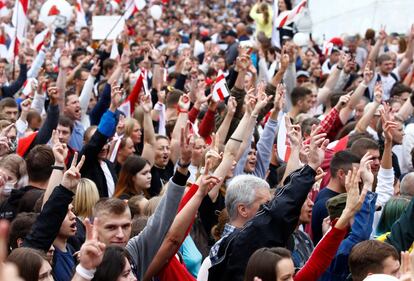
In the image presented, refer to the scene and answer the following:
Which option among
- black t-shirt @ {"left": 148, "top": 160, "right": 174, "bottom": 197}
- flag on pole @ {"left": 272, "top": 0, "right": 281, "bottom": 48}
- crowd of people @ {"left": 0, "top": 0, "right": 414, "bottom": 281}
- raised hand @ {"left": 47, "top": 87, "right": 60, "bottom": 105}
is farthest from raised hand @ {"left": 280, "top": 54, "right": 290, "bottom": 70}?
flag on pole @ {"left": 272, "top": 0, "right": 281, "bottom": 48}

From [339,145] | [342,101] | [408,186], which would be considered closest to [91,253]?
[408,186]

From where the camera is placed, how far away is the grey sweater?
625 centimetres

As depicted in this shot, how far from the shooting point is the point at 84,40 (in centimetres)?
2186

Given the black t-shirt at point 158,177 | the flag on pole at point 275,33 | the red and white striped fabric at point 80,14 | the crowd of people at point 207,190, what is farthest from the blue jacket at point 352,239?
the red and white striped fabric at point 80,14

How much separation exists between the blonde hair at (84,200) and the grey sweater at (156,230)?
117 cm

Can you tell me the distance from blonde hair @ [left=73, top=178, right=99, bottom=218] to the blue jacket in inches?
72.1

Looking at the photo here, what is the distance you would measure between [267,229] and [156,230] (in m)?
0.65

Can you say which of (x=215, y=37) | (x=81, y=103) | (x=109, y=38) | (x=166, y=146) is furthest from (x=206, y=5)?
(x=166, y=146)

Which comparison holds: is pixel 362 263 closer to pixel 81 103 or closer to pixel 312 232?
pixel 312 232

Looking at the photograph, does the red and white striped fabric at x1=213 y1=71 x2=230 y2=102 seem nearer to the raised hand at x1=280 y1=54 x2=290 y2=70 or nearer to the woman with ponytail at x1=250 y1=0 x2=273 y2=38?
the raised hand at x1=280 y1=54 x2=290 y2=70

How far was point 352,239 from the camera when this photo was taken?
6.47m

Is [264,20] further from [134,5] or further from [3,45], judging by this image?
[3,45]

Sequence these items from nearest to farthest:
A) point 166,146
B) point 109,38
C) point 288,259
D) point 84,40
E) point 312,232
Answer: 1. point 288,259
2. point 312,232
3. point 166,146
4. point 109,38
5. point 84,40

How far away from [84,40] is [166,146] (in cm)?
1220
